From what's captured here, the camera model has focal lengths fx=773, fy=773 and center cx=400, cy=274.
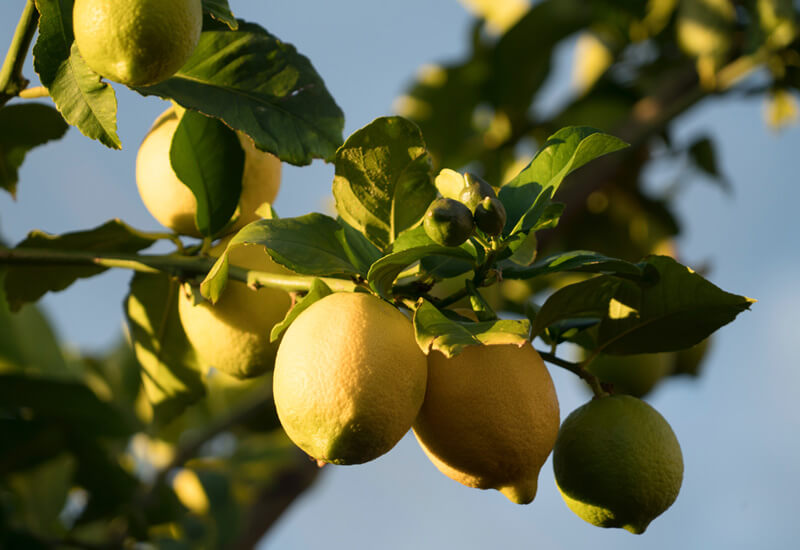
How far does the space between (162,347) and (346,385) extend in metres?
0.38

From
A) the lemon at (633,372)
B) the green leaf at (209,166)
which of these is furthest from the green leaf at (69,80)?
the lemon at (633,372)

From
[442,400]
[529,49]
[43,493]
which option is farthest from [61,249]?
[529,49]

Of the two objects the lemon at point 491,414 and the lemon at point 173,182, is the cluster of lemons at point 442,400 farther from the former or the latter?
the lemon at point 173,182

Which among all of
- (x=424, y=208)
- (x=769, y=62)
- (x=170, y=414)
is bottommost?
(x=170, y=414)

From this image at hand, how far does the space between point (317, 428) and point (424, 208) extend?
0.72ft

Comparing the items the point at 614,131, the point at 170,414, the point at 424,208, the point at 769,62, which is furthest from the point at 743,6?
the point at 170,414

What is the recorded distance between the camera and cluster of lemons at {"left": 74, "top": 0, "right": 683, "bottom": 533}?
0.52 metres

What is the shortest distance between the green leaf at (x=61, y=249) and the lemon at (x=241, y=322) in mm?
120

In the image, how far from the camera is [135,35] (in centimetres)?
53

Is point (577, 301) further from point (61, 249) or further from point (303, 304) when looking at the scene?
point (61, 249)

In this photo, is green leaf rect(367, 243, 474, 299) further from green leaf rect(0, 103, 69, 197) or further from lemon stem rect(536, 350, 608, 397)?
green leaf rect(0, 103, 69, 197)

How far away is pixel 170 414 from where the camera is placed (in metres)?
0.86

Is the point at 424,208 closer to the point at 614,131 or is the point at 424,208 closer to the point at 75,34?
the point at 75,34

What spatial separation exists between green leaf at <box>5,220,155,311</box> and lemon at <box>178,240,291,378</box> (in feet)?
0.39
